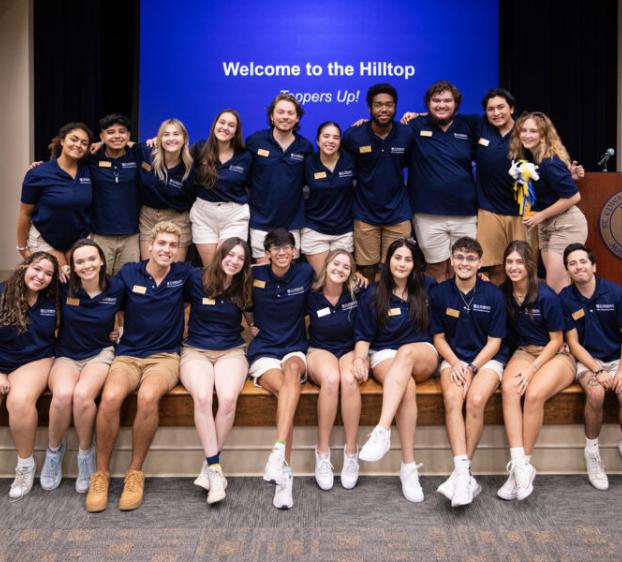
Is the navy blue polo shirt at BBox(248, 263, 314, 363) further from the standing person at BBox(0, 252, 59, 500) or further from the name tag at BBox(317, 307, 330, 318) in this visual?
the standing person at BBox(0, 252, 59, 500)

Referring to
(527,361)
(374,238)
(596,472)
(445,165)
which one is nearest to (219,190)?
(374,238)

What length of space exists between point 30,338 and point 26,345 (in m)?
0.04

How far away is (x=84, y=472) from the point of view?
126 inches

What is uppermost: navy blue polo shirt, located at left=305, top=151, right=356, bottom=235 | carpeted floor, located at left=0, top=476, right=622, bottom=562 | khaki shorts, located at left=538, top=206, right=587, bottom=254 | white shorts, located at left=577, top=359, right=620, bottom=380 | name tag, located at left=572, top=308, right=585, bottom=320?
navy blue polo shirt, located at left=305, top=151, right=356, bottom=235

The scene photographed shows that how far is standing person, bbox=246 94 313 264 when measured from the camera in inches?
→ 158

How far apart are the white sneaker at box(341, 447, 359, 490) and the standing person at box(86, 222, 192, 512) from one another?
0.89m

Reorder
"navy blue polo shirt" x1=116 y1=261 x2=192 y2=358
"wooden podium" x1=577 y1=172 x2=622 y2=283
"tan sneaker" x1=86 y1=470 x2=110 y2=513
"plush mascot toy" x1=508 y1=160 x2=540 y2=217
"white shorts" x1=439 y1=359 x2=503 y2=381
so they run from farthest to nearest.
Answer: "wooden podium" x1=577 y1=172 x2=622 y2=283, "plush mascot toy" x1=508 y1=160 x2=540 y2=217, "navy blue polo shirt" x1=116 y1=261 x2=192 y2=358, "white shorts" x1=439 y1=359 x2=503 y2=381, "tan sneaker" x1=86 y1=470 x2=110 y2=513

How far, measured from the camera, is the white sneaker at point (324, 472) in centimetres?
324

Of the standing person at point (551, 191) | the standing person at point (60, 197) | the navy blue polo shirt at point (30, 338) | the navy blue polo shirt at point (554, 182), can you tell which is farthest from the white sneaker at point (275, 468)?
the navy blue polo shirt at point (554, 182)

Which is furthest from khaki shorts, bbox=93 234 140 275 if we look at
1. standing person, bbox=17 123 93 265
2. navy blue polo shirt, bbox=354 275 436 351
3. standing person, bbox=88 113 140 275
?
navy blue polo shirt, bbox=354 275 436 351

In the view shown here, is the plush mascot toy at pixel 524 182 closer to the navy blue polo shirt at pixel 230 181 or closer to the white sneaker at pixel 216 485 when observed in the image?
the navy blue polo shirt at pixel 230 181

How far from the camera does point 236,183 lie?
13.1ft

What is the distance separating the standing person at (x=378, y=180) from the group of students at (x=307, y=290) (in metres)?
0.01

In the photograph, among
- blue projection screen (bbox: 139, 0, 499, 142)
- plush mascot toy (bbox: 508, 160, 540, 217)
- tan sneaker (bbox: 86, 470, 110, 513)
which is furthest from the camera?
blue projection screen (bbox: 139, 0, 499, 142)
